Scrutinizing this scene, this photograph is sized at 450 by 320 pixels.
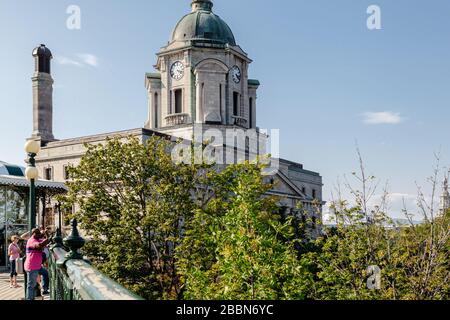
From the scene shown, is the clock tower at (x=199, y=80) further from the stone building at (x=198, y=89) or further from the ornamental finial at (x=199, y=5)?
the ornamental finial at (x=199, y=5)

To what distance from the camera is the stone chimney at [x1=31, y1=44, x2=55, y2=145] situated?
2226 inches

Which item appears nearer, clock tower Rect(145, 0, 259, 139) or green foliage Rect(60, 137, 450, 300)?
green foliage Rect(60, 137, 450, 300)

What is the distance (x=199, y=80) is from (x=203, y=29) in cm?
669

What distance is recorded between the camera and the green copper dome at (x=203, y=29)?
203 ft

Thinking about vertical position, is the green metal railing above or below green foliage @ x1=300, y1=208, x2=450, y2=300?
above

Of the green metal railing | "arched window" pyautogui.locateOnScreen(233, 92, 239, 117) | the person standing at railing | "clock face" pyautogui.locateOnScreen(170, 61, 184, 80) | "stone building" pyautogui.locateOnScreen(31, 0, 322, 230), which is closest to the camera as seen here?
the green metal railing

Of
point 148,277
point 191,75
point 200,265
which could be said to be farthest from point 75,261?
point 191,75

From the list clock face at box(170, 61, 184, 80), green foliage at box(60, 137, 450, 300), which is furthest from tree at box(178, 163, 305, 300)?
clock face at box(170, 61, 184, 80)

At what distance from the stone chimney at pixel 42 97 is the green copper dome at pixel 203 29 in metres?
15.1

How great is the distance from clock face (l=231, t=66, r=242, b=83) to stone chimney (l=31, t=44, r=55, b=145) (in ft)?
68.3

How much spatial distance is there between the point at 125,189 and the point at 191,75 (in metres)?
33.1

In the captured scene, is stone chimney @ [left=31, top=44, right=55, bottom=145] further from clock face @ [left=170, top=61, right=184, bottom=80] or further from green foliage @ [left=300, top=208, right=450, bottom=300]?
green foliage @ [left=300, top=208, right=450, bottom=300]

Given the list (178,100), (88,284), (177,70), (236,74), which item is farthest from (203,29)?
(88,284)
